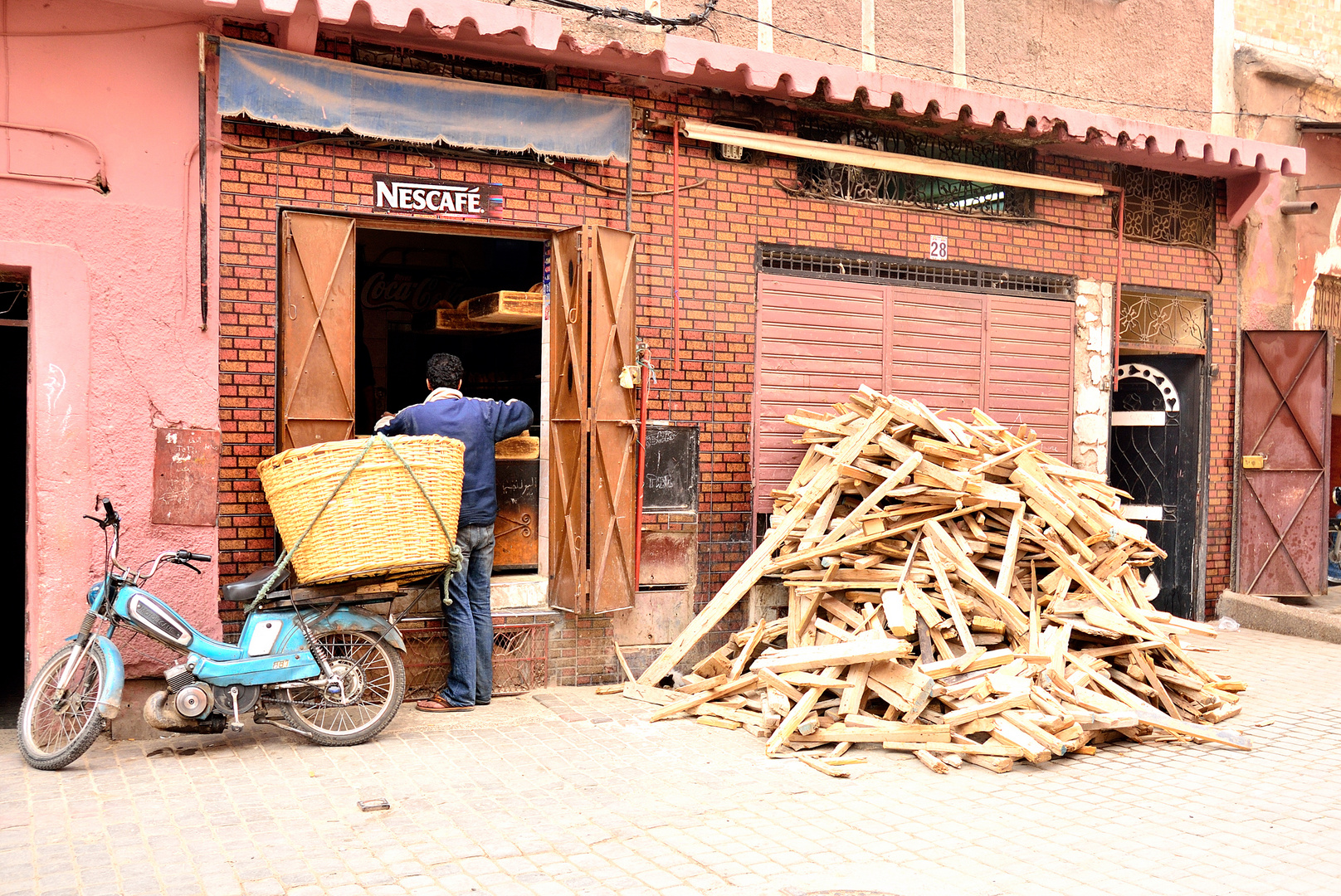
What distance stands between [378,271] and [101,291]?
5483 millimetres

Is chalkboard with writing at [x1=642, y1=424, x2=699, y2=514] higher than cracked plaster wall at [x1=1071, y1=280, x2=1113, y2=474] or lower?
lower

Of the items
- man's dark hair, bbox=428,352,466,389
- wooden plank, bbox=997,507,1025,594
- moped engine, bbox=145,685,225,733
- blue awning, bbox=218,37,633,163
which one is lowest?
moped engine, bbox=145,685,225,733

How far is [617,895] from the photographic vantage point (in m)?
4.38

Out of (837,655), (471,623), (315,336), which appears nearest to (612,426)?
(471,623)

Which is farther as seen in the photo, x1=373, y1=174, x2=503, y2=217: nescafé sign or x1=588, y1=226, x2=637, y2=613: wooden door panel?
x1=588, y1=226, x2=637, y2=613: wooden door panel

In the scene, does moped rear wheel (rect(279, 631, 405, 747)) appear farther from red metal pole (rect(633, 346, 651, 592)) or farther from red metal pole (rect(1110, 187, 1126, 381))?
red metal pole (rect(1110, 187, 1126, 381))

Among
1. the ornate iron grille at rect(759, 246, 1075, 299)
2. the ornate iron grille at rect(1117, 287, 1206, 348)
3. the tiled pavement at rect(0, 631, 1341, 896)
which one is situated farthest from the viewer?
the ornate iron grille at rect(1117, 287, 1206, 348)

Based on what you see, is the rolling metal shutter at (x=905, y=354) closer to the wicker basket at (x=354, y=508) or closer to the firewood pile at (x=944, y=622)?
the firewood pile at (x=944, y=622)

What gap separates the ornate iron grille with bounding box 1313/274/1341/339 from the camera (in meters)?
12.2

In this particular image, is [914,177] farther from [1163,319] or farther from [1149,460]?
[1149,460]

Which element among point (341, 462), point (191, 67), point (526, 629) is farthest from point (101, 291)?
point (526, 629)

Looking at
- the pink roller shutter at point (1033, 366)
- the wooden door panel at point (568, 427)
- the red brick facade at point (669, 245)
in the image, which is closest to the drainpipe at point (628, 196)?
the red brick facade at point (669, 245)

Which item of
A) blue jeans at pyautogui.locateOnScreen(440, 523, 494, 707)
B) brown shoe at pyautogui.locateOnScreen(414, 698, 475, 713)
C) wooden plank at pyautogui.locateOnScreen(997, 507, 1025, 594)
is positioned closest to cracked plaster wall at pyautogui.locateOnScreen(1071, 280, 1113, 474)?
wooden plank at pyautogui.locateOnScreen(997, 507, 1025, 594)

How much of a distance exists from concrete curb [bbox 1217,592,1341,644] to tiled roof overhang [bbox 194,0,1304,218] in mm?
3903
